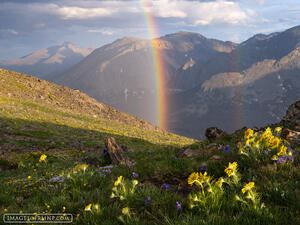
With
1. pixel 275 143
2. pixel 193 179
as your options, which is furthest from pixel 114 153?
pixel 193 179

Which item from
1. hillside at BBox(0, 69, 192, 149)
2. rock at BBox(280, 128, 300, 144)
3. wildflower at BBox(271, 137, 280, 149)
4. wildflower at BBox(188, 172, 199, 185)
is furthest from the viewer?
hillside at BBox(0, 69, 192, 149)

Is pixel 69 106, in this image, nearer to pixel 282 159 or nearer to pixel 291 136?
pixel 291 136

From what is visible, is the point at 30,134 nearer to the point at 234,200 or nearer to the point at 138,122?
the point at 234,200

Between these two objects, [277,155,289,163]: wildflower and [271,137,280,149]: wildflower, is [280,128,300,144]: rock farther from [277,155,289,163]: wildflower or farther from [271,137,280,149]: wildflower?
[277,155,289,163]: wildflower

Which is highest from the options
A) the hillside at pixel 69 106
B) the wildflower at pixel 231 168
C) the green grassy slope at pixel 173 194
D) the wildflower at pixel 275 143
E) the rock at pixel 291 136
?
the wildflower at pixel 275 143

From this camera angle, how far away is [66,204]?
4957mm

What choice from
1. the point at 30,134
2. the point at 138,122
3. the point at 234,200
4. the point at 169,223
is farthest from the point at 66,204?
the point at 138,122

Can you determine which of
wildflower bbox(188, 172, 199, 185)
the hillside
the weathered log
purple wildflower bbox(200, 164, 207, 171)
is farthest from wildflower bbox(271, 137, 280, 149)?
the hillside

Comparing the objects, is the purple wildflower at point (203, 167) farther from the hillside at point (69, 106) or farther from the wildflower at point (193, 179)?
the hillside at point (69, 106)

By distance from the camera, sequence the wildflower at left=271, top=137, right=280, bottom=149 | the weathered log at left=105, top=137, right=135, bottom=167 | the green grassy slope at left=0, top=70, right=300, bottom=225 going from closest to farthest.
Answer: the green grassy slope at left=0, top=70, right=300, bottom=225 → the wildflower at left=271, top=137, right=280, bottom=149 → the weathered log at left=105, top=137, right=135, bottom=167

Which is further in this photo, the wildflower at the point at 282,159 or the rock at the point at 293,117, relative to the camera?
the rock at the point at 293,117

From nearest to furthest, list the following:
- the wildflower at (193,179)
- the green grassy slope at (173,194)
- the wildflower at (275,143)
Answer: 1. the green grassy slope at (173,194)
2. the wildflower at (193,179)
3. the wildflower at (275,143)

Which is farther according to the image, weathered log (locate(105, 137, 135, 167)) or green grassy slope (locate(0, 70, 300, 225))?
weathered log (locate(105, 137, 135, 167))

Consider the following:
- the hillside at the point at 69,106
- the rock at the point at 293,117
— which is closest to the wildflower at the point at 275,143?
the rock at the point at 293,117
